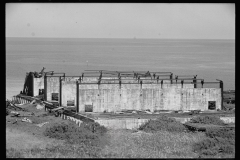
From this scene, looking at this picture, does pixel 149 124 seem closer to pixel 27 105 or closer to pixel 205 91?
pixel 205 91

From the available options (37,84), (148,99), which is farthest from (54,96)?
(148,99)

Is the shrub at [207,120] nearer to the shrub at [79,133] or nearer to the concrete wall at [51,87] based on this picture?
the shrub at [79,133]

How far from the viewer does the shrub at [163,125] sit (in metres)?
26.1

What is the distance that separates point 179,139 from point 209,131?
2074 millimetres

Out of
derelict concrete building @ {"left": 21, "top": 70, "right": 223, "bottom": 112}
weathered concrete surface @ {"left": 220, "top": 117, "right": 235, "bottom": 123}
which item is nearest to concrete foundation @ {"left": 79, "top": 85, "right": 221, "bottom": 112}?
derelict concrete building @ {"left": 21, "top": 70, "right": 223, "bottom": 112}

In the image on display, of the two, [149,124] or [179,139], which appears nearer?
[179,139]

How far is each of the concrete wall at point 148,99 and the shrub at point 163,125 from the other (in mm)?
4088

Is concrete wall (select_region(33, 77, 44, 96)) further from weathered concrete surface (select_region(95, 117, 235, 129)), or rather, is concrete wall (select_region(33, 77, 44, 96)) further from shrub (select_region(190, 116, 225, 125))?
shrub (select_region(190, 116, 225, 125))

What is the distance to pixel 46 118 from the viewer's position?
96.0ft

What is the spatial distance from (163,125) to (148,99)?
501cm

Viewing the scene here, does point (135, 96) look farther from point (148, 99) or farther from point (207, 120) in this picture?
point (207, 120)

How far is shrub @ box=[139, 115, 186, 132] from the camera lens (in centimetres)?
2608
